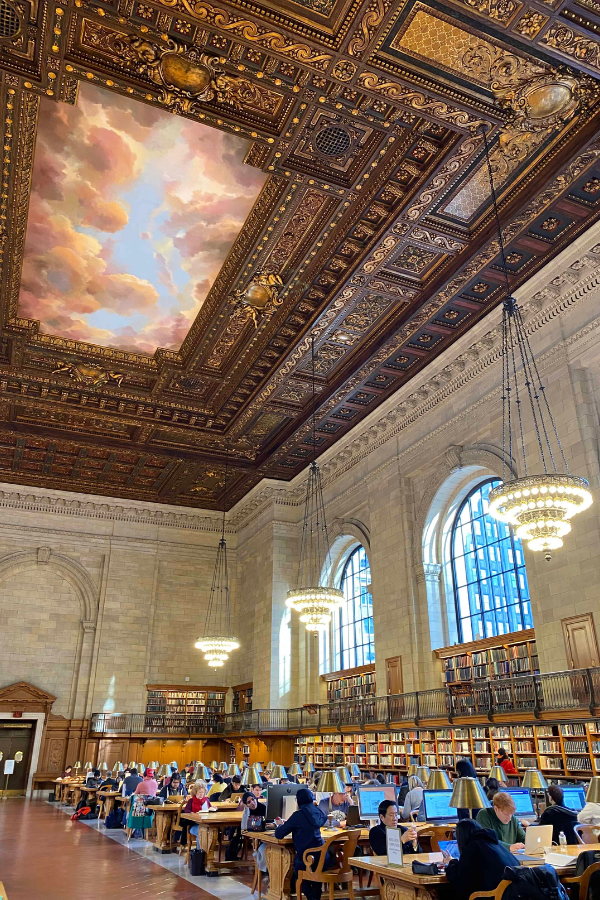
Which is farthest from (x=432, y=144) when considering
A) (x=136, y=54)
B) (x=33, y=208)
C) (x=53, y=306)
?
(x=53, y=306)

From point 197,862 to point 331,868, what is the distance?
8.29ft

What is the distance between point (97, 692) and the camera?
62.2 ft

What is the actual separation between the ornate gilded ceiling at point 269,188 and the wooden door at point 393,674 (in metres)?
5.39

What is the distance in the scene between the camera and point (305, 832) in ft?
19.4

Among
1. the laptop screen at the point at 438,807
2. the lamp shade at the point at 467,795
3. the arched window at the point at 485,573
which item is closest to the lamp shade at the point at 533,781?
the laptop screen at the point at 438,807

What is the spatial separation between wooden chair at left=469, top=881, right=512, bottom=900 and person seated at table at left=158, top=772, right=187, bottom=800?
7.93m

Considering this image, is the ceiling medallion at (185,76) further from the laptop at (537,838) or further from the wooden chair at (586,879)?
the wooden chair at (586,879)

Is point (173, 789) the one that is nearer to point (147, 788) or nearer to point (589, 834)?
point (147, 788)

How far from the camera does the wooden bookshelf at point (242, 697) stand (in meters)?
19.2

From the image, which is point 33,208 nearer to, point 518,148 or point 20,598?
point 518,148

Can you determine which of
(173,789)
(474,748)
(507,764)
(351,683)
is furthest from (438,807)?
(351,683)

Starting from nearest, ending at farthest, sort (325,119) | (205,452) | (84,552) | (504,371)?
1. (325,119)
2. (504,371)
3. (205,452)
4. (84,552)

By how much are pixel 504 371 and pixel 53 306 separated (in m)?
7.92

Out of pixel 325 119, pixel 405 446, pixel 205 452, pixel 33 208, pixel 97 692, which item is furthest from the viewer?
pixel 97 692
